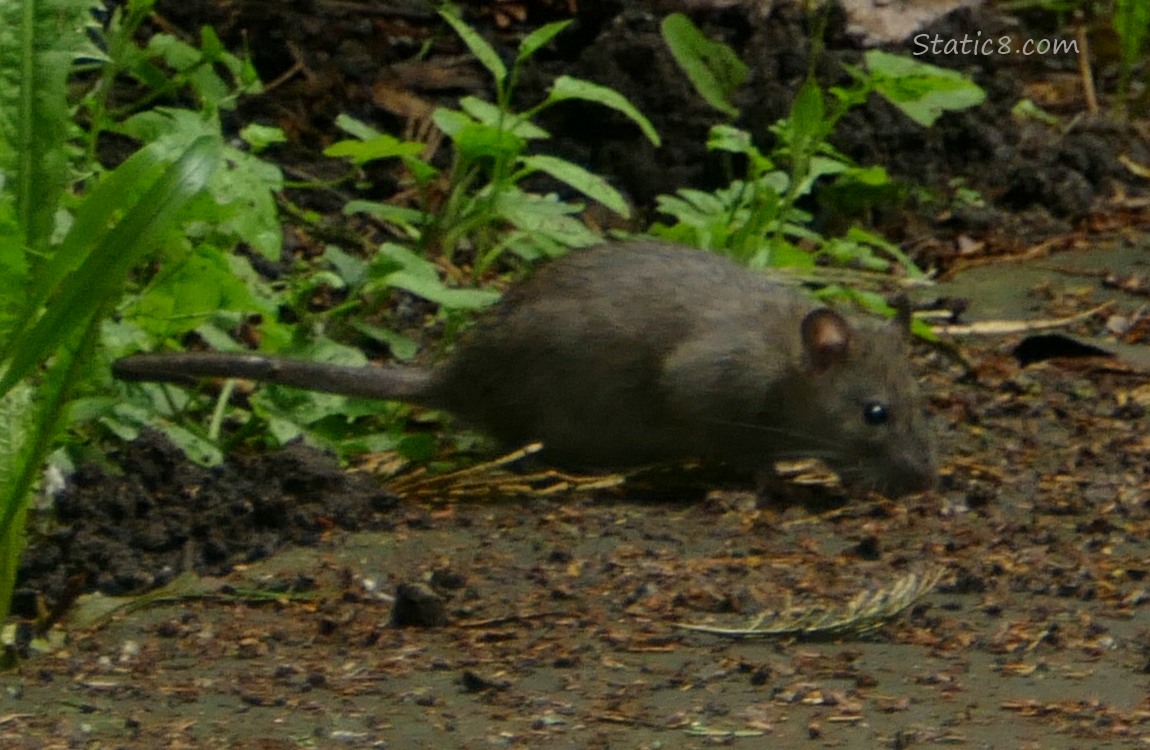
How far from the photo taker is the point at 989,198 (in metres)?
8.04

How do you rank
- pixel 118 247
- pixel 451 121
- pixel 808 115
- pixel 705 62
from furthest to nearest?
pixel 705 62, pixel 808 115, pixel 451 121, pixel 118 247

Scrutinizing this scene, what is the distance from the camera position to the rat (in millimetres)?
5418

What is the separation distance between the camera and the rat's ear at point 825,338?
5414mm

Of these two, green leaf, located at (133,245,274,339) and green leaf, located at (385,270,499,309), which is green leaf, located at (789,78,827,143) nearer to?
green leaf, located at (385,270,499,309)

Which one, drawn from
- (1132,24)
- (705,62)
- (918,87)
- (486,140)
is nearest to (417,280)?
(486,140)

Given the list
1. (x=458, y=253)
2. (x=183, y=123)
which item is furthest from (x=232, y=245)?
(x=458, y=253)

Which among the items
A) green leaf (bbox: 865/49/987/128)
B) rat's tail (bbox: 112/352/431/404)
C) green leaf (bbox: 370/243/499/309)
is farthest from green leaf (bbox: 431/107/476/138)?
green leaf (bbox: 865/49/987/128)

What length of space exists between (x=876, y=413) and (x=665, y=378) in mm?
572

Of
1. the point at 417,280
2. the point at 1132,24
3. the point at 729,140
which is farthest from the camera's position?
the point at 1132,24

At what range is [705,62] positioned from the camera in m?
6.95

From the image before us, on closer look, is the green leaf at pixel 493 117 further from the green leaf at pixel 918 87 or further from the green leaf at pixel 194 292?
the green leaf at pixel 194 292

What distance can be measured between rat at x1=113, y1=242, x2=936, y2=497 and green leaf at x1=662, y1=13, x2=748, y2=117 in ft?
4.57

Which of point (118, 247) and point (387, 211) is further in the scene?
point (387, 211)

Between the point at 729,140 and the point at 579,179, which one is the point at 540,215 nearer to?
the point at 579,179
